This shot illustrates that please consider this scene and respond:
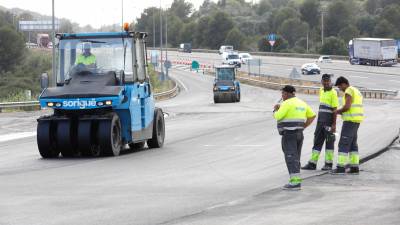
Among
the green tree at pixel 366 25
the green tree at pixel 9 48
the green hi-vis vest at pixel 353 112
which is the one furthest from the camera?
the green tree at pixel 366 25

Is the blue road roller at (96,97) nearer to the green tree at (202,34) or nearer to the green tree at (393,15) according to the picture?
the green tree at (393,15)

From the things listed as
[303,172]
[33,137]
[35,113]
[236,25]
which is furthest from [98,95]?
[236,25]

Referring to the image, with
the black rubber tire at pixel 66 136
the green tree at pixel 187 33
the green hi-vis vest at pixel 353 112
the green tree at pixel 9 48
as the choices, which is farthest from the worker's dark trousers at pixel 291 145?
the green tree at pixel 187 33

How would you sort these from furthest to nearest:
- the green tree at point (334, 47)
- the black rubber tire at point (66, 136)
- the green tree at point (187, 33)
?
the green tree at point (187, 33), the green tree at point (334, 47), the black rubber tire at point (66, 136)

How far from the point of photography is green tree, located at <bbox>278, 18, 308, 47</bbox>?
165750mm

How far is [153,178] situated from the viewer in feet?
53.8

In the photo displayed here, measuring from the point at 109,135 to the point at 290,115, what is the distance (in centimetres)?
646

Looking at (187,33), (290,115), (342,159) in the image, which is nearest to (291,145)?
(290,115)

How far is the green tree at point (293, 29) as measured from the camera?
544 feet

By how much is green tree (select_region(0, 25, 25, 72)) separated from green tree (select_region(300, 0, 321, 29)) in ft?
212

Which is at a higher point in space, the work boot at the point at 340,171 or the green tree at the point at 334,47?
the green tree at the point at 334,47

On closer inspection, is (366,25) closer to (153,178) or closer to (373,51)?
(373,51)

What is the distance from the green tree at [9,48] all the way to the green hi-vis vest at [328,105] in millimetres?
114960

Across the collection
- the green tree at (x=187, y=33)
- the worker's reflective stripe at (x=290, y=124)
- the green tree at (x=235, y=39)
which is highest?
the green tree at (x=187, y=33)
